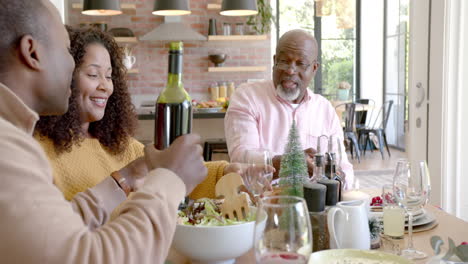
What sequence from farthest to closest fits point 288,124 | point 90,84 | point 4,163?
point 288,124
point 90,84
point 4,163

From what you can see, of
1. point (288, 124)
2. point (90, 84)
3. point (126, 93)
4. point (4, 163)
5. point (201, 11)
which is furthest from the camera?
point (201, 11)

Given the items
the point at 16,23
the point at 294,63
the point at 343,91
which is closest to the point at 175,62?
the point at 16,23

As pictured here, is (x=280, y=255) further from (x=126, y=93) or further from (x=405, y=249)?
(x=126, y=93)

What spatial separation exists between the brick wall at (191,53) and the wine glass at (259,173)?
5824 mm

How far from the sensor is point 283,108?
257 cm

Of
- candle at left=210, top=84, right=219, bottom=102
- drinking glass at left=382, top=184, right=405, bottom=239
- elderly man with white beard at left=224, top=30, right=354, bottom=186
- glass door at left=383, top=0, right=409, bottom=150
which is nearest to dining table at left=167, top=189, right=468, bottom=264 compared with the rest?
drinking glass at left=382, top=184, right=405, bottom=239

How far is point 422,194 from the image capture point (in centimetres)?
138

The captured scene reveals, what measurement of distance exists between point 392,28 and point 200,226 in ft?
26.2

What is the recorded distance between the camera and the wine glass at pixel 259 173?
141cm

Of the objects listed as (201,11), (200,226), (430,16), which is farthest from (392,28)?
(200,226)

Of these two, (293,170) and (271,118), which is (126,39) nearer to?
(271,118)

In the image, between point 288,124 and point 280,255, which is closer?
point 280,255

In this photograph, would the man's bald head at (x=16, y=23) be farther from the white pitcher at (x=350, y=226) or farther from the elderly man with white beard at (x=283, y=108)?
the elderly man with white beard at (x=283, y=108)

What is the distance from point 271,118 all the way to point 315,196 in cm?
141
